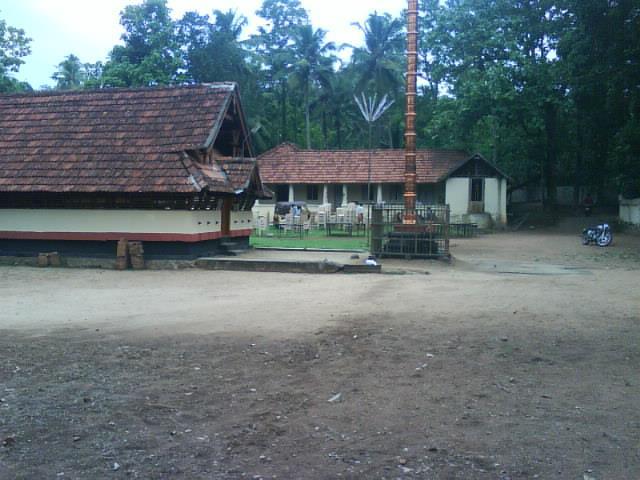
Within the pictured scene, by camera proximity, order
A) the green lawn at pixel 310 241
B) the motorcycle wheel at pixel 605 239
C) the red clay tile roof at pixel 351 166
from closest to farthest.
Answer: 1. the green lawn at pixel 310 241
2. the motorcycle wheel at pixel 605 239
3. the red clay tile roof at pixel 351 166

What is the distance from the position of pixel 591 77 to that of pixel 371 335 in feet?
77.8

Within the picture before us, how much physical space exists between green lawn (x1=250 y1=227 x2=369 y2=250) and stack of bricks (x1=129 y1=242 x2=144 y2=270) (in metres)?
5.90

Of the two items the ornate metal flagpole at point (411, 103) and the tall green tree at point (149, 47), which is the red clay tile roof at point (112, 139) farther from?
the tall green tree at point (149, 47)

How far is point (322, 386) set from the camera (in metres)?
5.86

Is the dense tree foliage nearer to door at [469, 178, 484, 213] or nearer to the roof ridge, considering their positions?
door at [469, 178, 484, 213]

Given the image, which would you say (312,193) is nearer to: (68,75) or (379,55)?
(379,55)

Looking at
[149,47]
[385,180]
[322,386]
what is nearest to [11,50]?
[149,47]

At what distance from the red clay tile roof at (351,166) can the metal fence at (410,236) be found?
17.6 m

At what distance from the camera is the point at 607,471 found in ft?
13.2

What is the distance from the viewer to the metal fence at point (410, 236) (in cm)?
1791

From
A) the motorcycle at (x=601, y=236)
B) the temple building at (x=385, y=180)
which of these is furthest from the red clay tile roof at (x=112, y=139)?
the temple building at (x=385, y=180)

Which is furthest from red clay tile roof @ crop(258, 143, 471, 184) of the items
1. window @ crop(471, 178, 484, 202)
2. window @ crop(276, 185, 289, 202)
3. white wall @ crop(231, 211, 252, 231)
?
white wall @ crop(231, 211, 252, 231)

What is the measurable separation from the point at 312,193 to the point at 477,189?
10135mm

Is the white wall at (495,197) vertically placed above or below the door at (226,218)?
above
